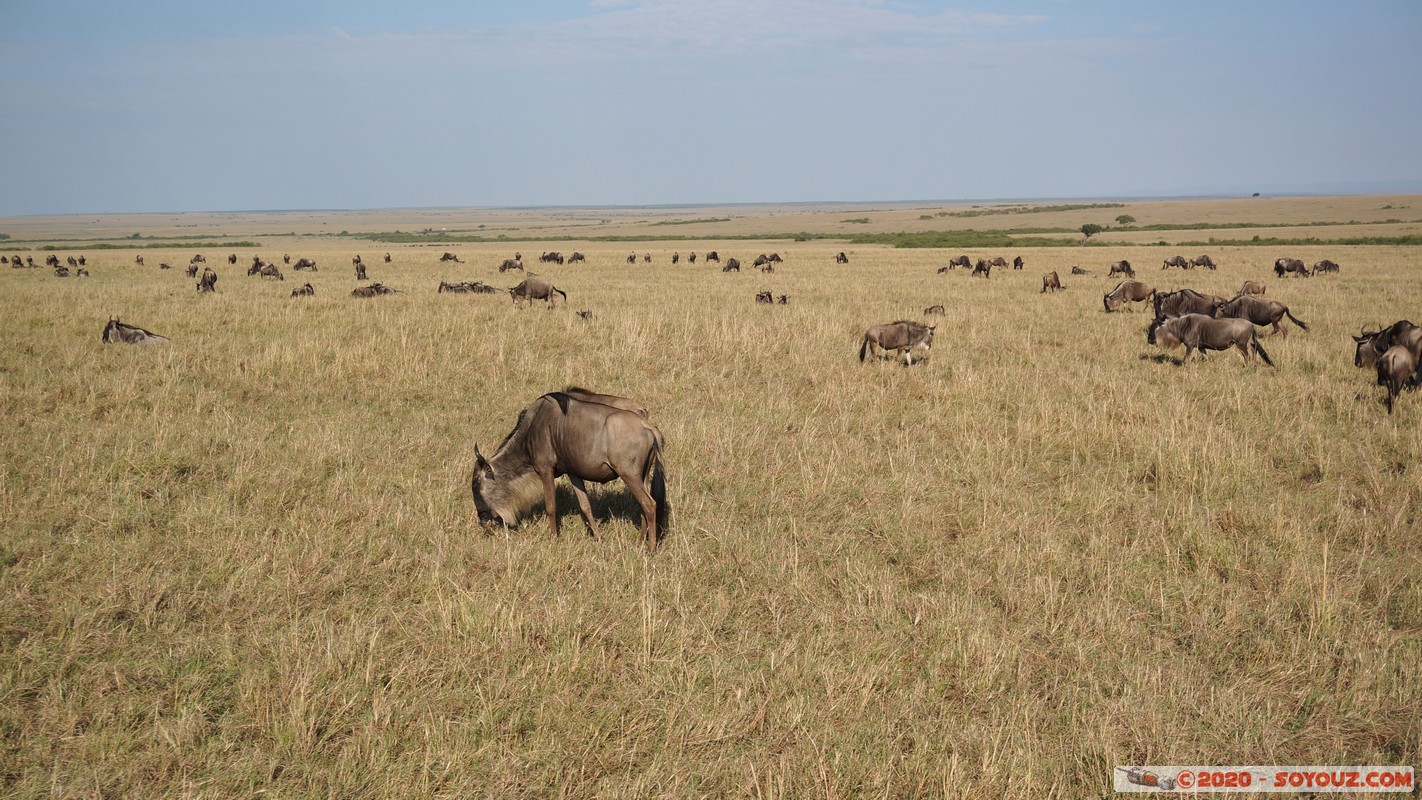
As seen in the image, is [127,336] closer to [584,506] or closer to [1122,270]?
[584,506]

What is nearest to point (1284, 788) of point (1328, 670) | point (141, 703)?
point (1328, 670)

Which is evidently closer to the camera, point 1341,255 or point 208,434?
point 208,434

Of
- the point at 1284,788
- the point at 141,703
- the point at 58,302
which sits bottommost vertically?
the point at 1284,788

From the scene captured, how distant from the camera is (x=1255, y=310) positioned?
1692cm

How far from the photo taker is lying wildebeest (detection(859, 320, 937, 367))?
47.3 feet

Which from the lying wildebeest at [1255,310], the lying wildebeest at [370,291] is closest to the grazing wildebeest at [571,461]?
the lying wildebeest at [1255,310]

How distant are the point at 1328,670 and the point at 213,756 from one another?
236 inches

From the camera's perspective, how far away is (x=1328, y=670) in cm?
461

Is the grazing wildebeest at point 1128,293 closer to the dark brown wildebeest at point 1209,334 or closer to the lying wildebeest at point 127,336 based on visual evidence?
the dark brown wildebeest at point 1209,334

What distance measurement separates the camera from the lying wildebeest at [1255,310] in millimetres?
16641

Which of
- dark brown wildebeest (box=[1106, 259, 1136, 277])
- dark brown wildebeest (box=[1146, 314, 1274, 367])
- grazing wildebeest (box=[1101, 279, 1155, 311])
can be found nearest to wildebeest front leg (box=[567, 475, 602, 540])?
dark brown wildebeest (box=[1146, 314, 1274, 367])

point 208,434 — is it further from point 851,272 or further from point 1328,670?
point 851,272

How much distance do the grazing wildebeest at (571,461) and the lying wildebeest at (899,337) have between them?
8.61 meters

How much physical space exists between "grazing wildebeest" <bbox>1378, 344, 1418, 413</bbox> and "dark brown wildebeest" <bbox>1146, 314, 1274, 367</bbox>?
3.03 m
